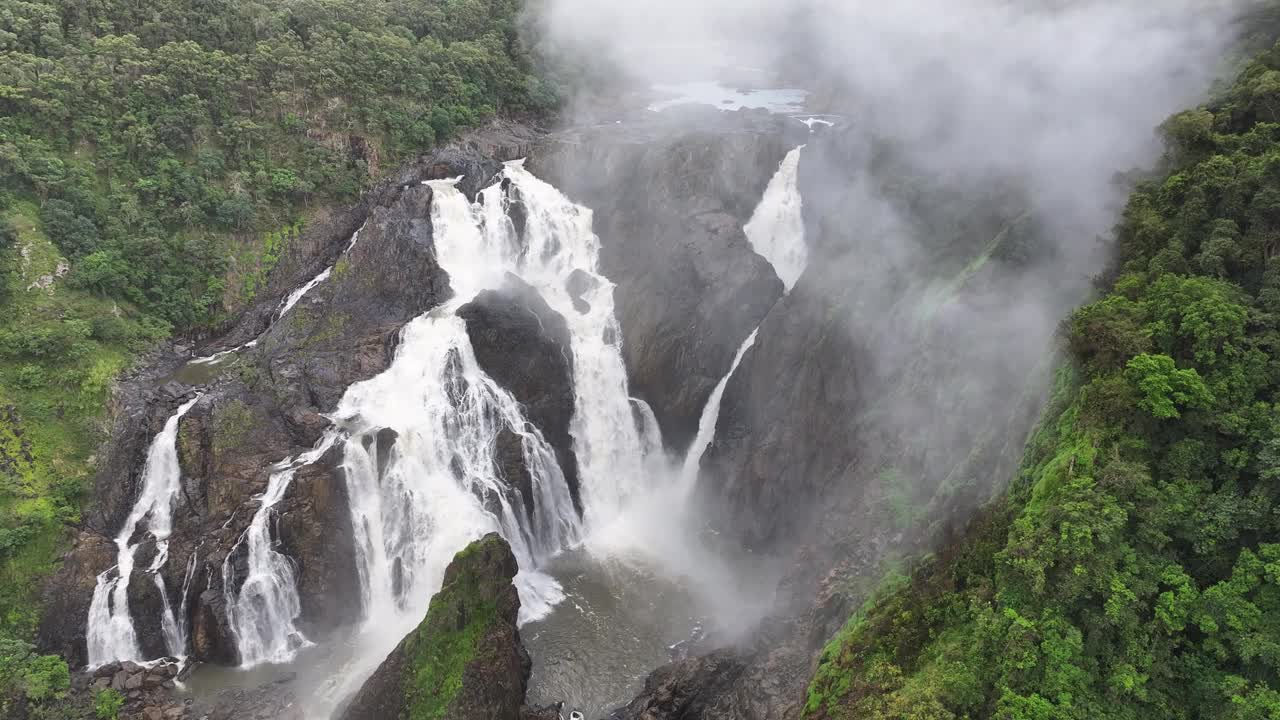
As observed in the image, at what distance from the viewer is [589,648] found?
22.8 metres

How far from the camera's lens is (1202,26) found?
2472 centimetres

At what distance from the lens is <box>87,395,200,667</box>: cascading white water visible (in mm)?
22391

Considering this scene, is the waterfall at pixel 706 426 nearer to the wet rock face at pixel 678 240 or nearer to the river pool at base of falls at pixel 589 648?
the wet rock face at pixel 678 240

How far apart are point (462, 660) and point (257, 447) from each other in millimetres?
12465

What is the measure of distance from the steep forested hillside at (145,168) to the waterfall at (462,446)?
7020 millimetres

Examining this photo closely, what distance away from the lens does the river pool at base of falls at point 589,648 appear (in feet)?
69.9

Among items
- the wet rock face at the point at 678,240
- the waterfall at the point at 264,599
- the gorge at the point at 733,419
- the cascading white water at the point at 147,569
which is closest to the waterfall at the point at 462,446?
the waterfall at the point at 264,599

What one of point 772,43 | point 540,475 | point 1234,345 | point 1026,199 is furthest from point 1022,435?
point 772,43

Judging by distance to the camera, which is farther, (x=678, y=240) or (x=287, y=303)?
(x=678, y=240)

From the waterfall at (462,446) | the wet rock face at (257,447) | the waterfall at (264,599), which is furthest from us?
the waterfall at (462,446)

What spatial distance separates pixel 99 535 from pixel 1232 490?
3132 cm

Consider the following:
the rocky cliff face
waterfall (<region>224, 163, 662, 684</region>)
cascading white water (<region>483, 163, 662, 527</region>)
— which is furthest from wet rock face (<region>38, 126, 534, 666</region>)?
the rocky cliff face

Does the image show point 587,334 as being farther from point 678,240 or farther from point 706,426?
point 706,426

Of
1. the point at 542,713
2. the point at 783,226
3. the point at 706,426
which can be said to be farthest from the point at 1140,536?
the point at 783,226
